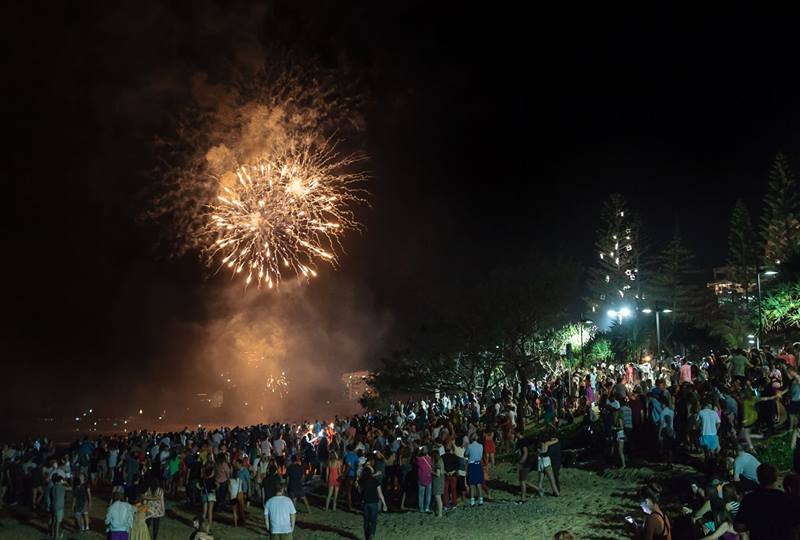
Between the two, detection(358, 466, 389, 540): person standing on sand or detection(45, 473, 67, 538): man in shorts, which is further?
detection(45, 473, 67, 538): man in shorts

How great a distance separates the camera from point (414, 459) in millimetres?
15930

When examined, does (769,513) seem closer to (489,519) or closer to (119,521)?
(489,519)

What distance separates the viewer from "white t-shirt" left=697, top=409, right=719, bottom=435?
14.3 m

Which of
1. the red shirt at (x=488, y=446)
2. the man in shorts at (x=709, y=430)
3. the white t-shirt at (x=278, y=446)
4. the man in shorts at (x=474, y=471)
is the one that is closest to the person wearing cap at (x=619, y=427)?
the man in shorts at (x=709, y=430)

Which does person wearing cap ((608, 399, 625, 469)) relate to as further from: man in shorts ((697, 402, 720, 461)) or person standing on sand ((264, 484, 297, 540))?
person standing on sand ((264, 484, 297, 540))

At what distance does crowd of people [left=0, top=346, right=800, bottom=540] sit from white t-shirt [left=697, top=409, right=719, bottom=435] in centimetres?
2

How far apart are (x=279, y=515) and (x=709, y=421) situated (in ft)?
29.1

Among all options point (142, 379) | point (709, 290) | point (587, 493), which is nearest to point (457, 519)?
point (587, 493)

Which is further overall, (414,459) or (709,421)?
(414,459)

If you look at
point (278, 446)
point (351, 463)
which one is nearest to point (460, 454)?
point (351, 463)

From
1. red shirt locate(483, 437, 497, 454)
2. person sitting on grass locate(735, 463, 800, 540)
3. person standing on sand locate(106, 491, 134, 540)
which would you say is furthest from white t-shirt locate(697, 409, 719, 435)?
person standing on sand locate(106, 491, 134, 540)

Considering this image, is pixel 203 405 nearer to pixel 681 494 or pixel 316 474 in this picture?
pixel 316 474

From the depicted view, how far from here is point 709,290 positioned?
67875mm

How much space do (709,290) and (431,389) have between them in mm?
40003
